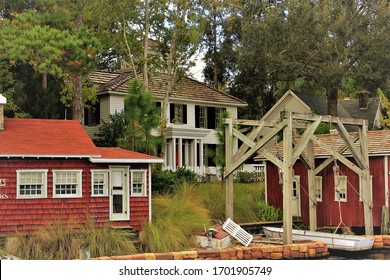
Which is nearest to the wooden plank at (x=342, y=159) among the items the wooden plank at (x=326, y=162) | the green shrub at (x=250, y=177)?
the wooden plank at (x=326, y=162)

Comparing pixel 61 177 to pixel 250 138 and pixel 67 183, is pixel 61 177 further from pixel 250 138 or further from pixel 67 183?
pixel 250 138

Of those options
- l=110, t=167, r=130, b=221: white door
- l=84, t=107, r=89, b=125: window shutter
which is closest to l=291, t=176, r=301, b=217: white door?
l=110, t=167, r=130, b=221: white door

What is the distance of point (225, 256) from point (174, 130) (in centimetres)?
211

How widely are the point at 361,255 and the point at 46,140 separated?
4.59 meters

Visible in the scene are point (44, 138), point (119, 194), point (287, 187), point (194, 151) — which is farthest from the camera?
point (194, 151)

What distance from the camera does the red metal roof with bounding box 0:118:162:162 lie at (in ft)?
30.5

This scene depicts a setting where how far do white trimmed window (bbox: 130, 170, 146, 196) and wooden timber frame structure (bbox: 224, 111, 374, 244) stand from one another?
1246 mm

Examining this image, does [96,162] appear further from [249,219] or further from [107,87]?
[249,219]

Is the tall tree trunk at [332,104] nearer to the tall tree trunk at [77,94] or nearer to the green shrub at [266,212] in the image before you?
the green shrub at [266,212]

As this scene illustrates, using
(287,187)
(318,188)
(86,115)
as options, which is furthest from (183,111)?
(318,188)

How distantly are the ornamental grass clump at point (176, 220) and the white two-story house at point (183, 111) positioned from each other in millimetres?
440

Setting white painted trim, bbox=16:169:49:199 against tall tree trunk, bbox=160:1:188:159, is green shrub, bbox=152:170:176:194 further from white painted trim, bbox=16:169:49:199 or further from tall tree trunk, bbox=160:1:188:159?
white painted trim, bbox=16:169:49:199

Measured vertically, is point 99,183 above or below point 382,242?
above

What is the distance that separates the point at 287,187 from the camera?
10023mm
